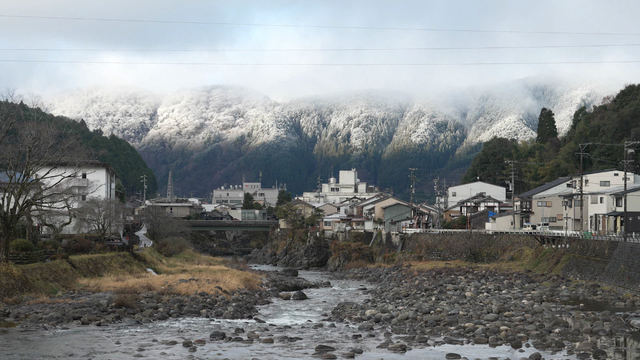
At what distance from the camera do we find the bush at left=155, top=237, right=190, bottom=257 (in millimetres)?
73375

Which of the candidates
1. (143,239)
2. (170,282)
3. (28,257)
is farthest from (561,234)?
(143,239)

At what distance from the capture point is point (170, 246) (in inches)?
2963

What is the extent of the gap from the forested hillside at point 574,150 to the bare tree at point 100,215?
4532 centimetres

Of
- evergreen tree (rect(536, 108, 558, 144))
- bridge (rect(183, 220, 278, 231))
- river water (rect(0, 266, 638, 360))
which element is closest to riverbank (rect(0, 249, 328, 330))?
river water (rect(0, 266, 638, 360))

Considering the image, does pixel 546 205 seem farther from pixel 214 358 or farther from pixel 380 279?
pixel 214 358

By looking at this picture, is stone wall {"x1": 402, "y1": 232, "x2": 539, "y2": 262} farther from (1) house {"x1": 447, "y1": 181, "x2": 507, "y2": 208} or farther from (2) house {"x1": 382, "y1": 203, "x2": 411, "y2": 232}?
(1) house {"x1": 447, "y1": 181, "x2": 507, "y2": 208}

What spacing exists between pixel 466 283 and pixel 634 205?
70.4 ft

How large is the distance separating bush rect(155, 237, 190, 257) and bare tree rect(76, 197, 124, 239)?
718cm

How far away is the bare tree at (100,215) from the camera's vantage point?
59531 mm

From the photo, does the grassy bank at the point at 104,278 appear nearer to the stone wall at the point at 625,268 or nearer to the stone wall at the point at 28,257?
the stone wall at the point at 28,257

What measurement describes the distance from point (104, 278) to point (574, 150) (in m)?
67.7

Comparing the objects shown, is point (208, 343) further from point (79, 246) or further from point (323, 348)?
point (79, 246)

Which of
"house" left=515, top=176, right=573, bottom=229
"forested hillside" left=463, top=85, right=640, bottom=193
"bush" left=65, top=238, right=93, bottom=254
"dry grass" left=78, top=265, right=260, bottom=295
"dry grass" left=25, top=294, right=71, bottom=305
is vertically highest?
"forested hillside" left=463, top=85, right=640, bottom=193

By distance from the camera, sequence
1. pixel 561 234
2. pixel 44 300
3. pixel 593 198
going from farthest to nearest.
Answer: pixel 593 198 < pixel 561 234 < pixel 44 300
